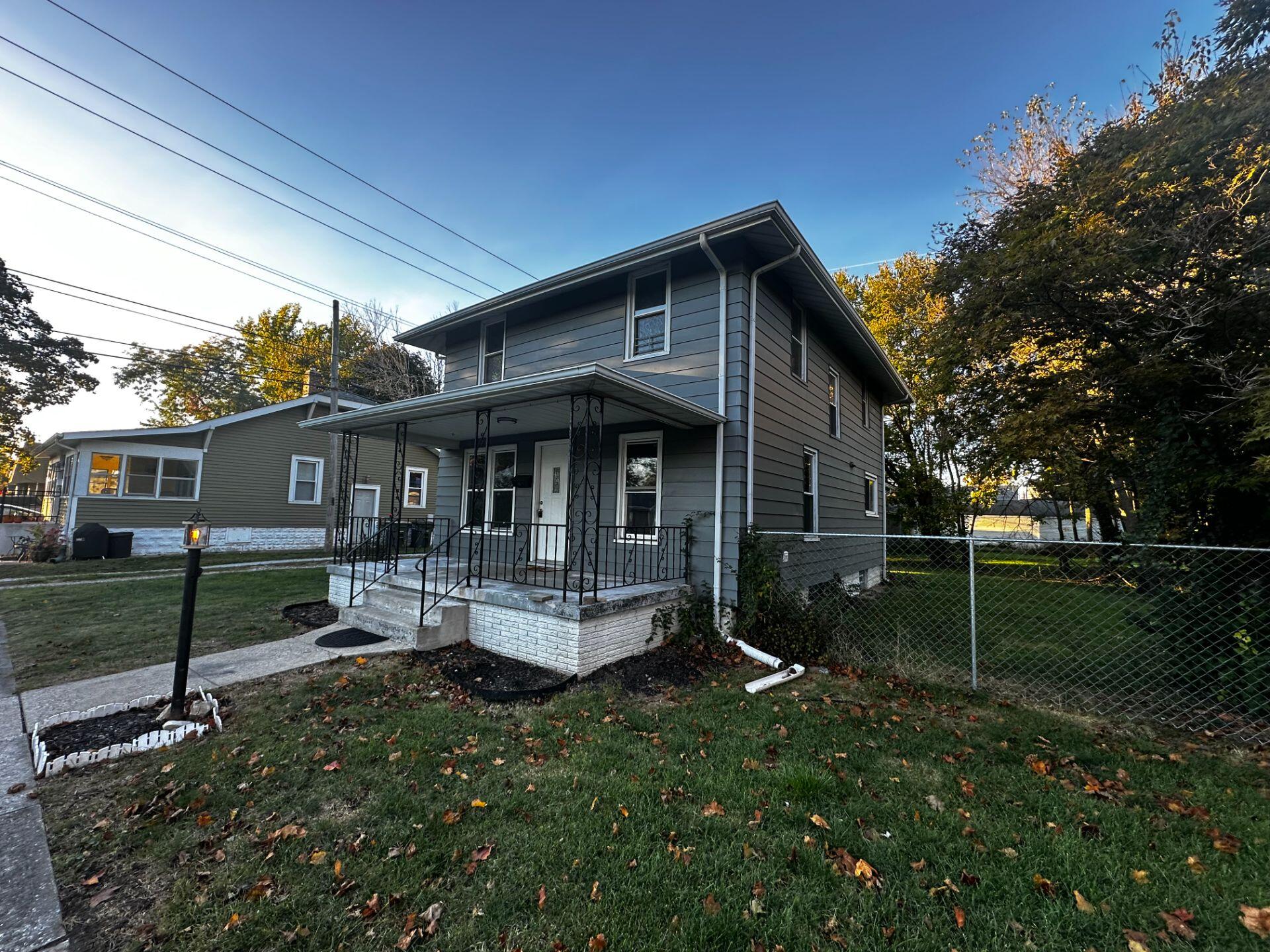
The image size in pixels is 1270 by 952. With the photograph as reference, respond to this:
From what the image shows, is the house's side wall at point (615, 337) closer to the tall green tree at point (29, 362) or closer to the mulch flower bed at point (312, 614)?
the mulch flower bed at point (312, 614)

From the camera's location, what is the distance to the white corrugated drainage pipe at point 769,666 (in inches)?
196

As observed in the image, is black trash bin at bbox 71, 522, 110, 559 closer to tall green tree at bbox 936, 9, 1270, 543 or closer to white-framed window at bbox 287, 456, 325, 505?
white-framed window at bbox 287, 456, 325, 505

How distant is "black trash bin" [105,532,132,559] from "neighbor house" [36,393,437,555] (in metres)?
0.30

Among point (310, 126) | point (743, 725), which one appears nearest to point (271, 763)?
point (743, 725)

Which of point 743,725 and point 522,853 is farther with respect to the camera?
point 743,725

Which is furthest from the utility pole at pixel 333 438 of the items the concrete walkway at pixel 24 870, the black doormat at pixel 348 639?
the concrete walkway at pixel 24 870

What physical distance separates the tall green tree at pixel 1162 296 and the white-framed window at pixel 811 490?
3.26 metres

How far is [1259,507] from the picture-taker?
15.1ft

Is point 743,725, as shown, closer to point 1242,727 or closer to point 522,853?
point 522,853

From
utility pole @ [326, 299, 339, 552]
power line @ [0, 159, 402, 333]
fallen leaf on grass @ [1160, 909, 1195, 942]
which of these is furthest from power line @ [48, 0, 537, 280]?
fallen leaf on grass @ [1160, 909, 1195, 942]

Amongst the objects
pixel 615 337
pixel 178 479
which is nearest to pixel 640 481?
pixel 615 337

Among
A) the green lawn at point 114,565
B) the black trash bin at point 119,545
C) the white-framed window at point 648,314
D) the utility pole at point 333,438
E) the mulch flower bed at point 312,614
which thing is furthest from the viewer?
the utility pole at point 333,438

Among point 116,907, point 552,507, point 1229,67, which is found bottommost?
point 116,907

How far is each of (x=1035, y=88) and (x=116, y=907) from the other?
15180 mm
